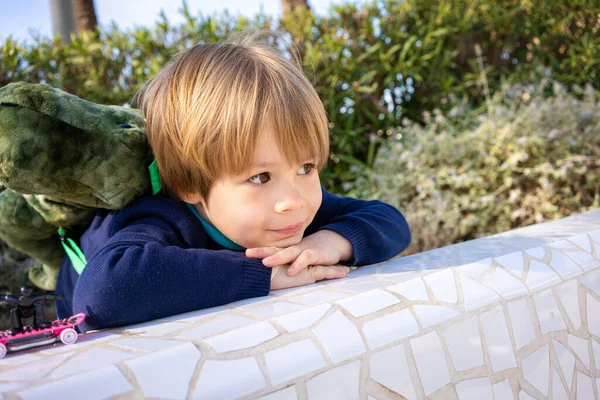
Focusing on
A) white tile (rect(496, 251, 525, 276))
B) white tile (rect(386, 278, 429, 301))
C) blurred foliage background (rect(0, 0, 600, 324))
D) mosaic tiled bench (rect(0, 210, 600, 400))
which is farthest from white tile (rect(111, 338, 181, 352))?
blurred foliage background (rect(0, 0, 600, 324))

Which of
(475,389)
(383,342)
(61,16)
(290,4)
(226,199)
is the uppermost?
(61,16)

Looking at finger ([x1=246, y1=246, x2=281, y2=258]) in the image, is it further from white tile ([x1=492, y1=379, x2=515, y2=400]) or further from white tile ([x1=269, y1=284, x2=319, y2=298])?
white tile ([x1=492, y1=379, x2=515, y2=400])

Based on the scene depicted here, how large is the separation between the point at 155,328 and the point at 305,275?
499 millimetres

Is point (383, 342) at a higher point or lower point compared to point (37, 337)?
lower

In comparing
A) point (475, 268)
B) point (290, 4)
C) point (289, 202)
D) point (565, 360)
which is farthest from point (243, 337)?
point (290, 4)

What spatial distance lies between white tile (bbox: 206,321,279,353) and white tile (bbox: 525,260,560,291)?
0.82 m

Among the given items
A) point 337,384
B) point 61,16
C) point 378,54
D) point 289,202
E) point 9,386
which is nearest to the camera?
point 9,386

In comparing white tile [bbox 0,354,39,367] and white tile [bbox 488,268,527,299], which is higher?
white tile [bbox 0,354,39,367]

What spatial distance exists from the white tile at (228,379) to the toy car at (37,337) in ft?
1.10

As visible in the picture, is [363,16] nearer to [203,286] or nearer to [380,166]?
[380,166]

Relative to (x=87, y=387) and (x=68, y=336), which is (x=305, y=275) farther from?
(x=87, y=387)

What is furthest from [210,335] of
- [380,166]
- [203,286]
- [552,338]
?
[380,166]

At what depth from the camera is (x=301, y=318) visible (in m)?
1.21

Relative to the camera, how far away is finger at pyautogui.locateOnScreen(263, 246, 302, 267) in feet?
5.06
